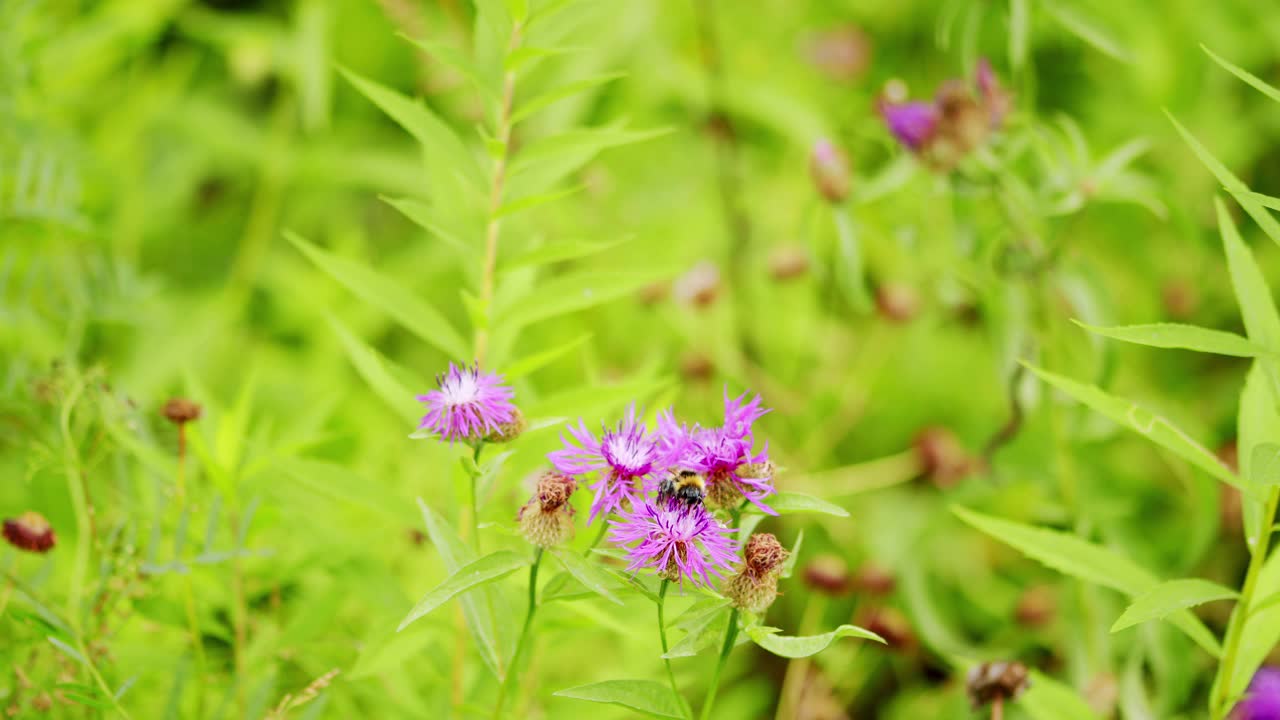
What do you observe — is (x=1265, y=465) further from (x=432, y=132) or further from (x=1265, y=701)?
(x=432, y=132)

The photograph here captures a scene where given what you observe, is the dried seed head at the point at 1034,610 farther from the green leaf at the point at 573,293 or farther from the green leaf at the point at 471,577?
the green leaf at the point at 471,577

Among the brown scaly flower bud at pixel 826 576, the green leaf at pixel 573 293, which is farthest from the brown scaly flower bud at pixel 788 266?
the green leaf at pixel 573 293

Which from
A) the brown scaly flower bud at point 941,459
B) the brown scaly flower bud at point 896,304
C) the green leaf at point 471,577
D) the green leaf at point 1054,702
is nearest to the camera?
the green leaf at point 471,577

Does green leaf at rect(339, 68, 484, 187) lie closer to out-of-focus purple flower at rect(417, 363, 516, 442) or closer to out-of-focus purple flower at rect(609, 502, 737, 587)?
out-of-focus purple flower at rect(417, 363, 516, 442)

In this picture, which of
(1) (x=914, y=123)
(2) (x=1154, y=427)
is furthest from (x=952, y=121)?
(2) (x=1154, y=427)

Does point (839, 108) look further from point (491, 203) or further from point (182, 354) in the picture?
point (491, 203)

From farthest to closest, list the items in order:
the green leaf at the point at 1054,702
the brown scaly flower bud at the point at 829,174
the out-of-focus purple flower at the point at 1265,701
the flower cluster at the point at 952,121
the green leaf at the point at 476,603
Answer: the brown scaly flower bud at the point at 829,174
the flower cluster at the point at 952,121
the out-of-focus purple flower at the point at 1265,701
the green leaf at the point at 1054,702
the green leaf at the point at 476,603
